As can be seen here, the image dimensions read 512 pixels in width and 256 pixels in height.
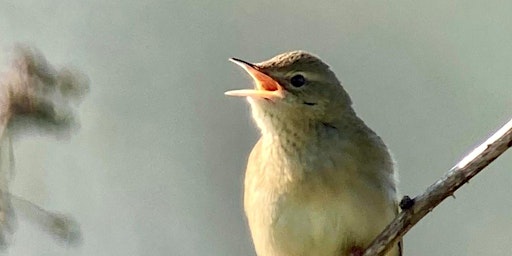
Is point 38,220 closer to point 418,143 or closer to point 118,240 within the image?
point 118,240

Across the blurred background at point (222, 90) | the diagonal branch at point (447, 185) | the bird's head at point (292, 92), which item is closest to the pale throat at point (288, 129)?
the bird's head at point (292, 92)

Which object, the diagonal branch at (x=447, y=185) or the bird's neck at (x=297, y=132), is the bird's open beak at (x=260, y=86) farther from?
the diagonal branch at (x=447, y=185)

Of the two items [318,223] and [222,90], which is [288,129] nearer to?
[318,223]

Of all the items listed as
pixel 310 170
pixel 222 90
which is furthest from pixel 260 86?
pixel 222 90

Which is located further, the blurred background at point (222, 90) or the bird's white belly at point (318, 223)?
the blurred background at point (222, 90)

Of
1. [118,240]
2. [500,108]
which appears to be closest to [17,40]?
[118,240]

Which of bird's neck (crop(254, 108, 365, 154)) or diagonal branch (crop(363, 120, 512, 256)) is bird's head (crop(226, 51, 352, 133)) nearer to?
bird's neck (crop(254, 108, 365, 154))

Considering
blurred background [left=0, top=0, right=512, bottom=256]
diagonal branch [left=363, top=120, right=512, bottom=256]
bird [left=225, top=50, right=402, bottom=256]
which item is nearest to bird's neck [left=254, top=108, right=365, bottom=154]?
bird [left=225, top=50, right=402, bottom=256]
